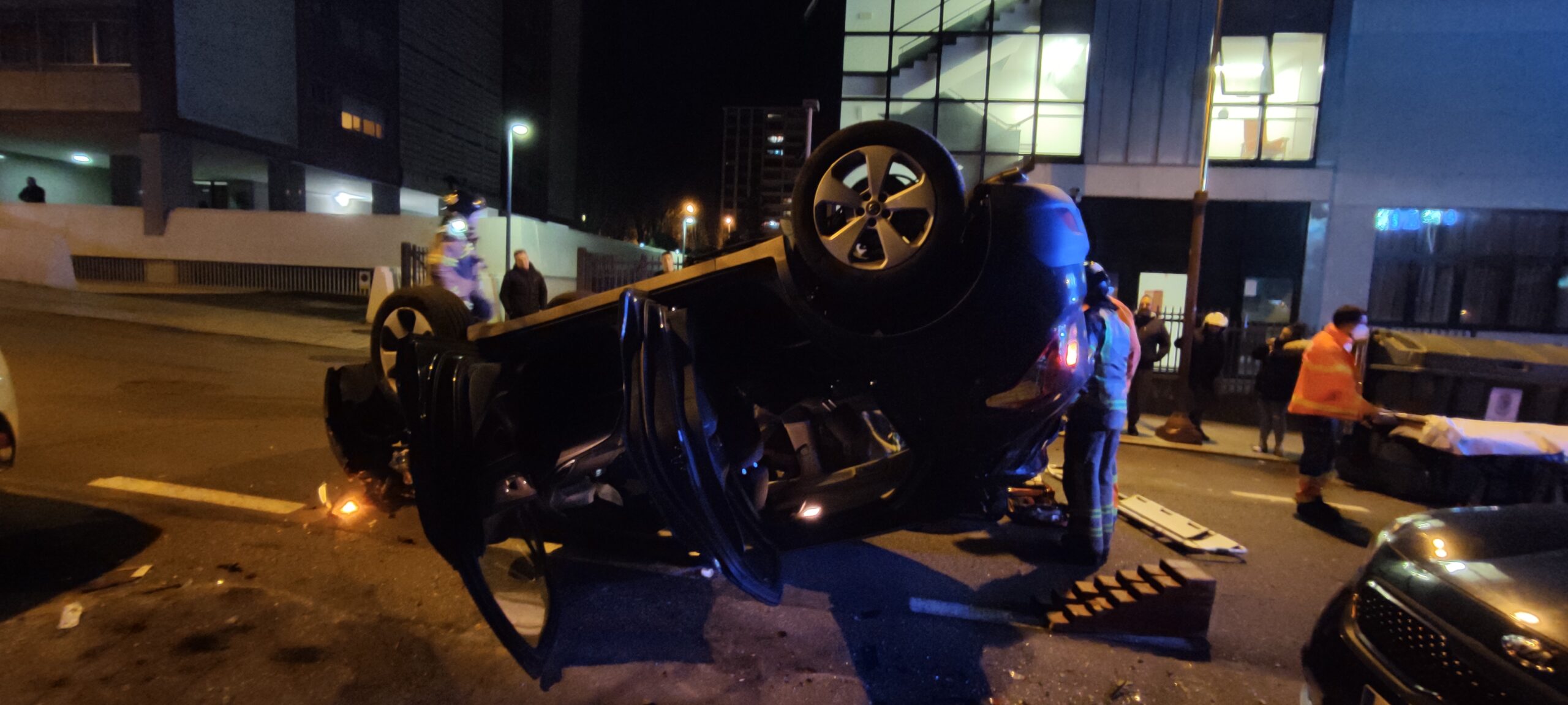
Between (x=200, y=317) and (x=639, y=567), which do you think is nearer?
(x=639, y=567)

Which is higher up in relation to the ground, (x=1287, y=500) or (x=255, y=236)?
(x=255, y=236)

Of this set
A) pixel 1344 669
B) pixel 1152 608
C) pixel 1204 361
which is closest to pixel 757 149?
pixel 1204 361

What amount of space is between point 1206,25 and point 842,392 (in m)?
14.6

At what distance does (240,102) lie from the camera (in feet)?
69.1

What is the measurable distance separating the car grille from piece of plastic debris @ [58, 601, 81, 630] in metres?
4.87

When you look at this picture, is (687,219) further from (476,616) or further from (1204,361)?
(476,616)

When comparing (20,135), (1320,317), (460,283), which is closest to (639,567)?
(460,283)

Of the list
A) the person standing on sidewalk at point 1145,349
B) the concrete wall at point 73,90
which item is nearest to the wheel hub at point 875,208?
the person standing on sidewalk at point 1145,349

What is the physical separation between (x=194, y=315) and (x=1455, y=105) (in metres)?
A: 21.9

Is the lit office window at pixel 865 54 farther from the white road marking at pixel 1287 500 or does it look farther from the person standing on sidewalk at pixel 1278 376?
the white road marking at pixel 1287 500

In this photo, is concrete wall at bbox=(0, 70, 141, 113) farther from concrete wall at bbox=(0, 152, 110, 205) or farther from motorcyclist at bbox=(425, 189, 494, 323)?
motorcyclist at bbox=(425, 189, 494, 323)

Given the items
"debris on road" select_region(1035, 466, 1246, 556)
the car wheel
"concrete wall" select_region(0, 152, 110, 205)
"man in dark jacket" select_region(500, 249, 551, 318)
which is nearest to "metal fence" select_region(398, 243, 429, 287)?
"man in dark jacket" select_region(500, 249, 551, 318)

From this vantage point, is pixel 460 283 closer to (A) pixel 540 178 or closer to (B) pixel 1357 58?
(B) pixel 1357 58

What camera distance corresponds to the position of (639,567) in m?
4.04
